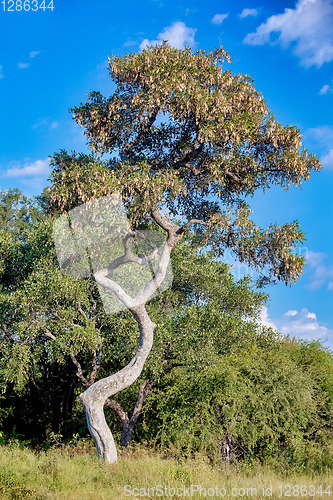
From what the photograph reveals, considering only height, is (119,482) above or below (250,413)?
below

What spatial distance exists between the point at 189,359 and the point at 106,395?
169 inches

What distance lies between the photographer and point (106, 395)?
1287cm

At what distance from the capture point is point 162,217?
14.6 metres

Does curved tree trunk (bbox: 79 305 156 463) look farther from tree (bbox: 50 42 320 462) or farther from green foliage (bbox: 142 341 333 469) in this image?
green foliage (bbox: 142 341 333 469)

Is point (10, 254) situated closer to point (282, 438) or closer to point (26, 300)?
point (26, 300)

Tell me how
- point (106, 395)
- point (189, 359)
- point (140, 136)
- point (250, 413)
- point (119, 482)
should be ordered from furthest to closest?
point (189, 359) → point (250, 413) → point (140, 136) → point (106, 395) → point (119, 482)

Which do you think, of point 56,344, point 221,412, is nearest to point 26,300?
point 56,344

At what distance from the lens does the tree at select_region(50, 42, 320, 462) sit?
1322 centimetres

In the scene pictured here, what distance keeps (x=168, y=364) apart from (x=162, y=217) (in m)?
7.53

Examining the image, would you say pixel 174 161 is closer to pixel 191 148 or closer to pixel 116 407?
pixel 191 148

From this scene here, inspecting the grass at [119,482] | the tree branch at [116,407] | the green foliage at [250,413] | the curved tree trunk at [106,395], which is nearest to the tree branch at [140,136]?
the curved tree trunk at [106,395]

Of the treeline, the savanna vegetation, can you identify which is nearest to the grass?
the savanna vegetation

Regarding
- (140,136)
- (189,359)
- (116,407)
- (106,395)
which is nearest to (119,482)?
(106,395)

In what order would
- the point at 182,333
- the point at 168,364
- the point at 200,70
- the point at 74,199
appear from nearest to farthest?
the point at 74,199 < the point at 200,70 < the point at 182,333 < the point at 168,364
